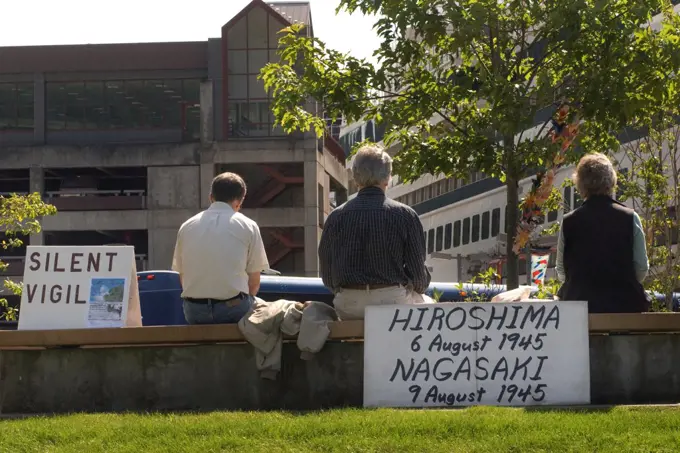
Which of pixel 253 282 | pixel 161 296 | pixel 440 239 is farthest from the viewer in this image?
pixel 440 239

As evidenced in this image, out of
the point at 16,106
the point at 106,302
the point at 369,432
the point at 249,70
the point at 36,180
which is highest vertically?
the point at 249,70

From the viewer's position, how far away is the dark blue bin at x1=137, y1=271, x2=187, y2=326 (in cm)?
1658

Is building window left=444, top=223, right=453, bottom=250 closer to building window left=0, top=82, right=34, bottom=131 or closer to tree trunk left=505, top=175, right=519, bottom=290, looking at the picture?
building window left=0, top=82, right=34, bottom=131

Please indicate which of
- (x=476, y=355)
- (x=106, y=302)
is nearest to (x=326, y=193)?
(x=106, y=302)

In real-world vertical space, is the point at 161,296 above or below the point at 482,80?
below

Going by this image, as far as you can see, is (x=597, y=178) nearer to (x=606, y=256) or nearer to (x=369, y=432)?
(x=606, y=256)

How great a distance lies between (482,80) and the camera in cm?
1384

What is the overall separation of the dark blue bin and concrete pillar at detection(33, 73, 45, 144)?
54.5 metres

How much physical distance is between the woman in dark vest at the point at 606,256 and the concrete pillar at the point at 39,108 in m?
63.2

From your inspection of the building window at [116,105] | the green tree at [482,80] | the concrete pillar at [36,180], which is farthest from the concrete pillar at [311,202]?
the green tree at [482,80]

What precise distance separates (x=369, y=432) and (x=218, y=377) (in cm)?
205

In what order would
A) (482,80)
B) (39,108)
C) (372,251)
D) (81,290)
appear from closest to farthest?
(372,251)
(81,290)
(482,80)
(39,108)

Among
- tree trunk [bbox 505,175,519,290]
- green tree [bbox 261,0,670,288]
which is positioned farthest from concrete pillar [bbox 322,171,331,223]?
tree trunk [bbox 505,175,519,290]

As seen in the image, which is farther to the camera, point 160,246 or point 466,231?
point 466,231
